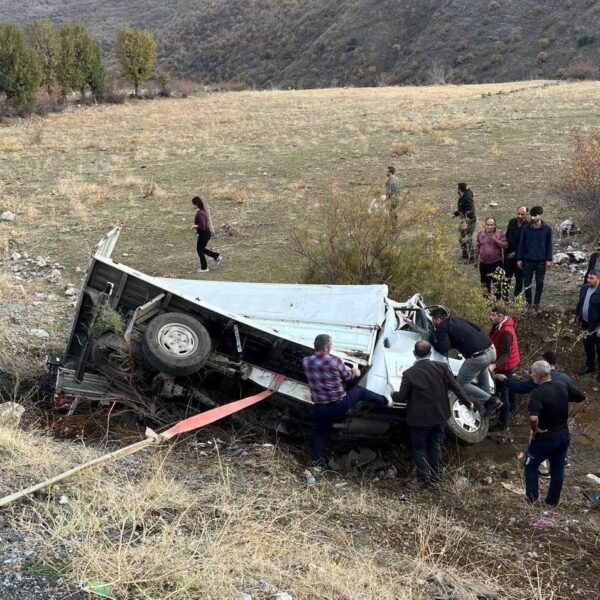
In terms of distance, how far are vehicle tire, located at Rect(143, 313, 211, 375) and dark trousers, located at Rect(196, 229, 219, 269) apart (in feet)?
18.7

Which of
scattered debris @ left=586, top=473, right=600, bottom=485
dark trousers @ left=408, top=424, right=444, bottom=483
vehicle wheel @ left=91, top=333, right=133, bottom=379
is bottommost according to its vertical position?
scattered debris @ left=586, top=473, right=600, bottom=485

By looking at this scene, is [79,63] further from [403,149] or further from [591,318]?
[591,318]

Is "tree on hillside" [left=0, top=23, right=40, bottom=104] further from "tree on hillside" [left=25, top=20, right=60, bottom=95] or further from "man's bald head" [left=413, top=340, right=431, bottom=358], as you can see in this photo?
"man's bald head" [left=413, top=340, right=431, bottom=358]

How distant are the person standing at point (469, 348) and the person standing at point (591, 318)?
5.92 ft

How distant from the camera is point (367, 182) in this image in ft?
54.6

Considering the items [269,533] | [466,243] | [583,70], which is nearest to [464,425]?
[269,533]

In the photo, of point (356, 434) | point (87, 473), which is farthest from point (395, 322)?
point (87, 473)

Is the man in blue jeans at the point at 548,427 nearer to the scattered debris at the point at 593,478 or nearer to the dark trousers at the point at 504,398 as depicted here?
the scattered debris at the point at 593,478

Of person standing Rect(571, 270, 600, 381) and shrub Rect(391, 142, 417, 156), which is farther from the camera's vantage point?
shrub Rect(391, 142, 417, 156)

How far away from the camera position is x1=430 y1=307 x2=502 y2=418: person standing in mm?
5875

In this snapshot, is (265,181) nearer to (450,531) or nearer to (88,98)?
(450,531)

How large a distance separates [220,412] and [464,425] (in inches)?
90.7

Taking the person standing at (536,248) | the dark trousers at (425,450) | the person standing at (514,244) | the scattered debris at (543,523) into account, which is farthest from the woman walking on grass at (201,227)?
the scattered debris at (543,523)

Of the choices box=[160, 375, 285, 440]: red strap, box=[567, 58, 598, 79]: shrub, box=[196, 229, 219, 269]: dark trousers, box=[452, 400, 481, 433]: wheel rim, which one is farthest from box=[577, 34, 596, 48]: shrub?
box=[160, 375, 285, 440]: red strap
